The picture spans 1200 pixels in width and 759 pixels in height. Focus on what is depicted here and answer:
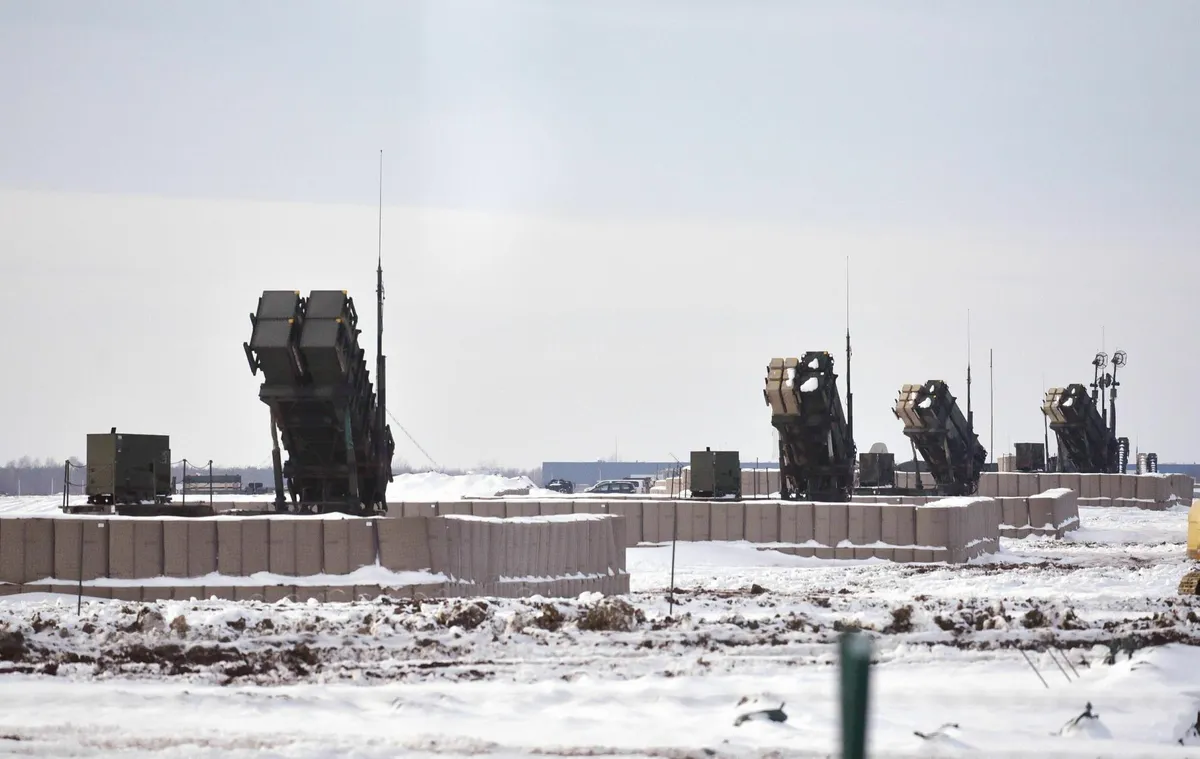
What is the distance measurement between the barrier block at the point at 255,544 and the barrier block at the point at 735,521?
1143cm

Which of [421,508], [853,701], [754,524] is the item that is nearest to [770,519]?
[754,524]

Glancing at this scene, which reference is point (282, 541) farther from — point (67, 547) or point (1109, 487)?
point (1109, 487)

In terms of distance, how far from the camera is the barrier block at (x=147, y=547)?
18578mm

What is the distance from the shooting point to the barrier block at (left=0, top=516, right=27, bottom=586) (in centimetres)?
1864

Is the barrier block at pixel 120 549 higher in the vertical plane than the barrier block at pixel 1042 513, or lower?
higher

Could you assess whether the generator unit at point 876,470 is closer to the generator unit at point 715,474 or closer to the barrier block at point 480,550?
the generator unit at point 715,474

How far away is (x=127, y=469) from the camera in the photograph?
26969mm

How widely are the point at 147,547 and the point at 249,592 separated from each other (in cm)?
133

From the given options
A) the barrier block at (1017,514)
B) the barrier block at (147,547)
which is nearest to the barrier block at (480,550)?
the barrier block at (147,547)

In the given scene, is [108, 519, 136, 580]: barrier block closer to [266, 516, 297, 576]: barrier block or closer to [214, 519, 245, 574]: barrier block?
[214, 519, 245, 574]: barrier block

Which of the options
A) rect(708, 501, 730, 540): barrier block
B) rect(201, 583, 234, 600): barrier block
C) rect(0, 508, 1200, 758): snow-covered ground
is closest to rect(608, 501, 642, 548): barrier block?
rect(708, 501, 730, 540): barrier block

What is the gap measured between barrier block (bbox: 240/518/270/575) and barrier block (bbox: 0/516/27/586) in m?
2.64

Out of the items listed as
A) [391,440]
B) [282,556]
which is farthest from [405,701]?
[391,440]

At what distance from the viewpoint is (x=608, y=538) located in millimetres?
21250
